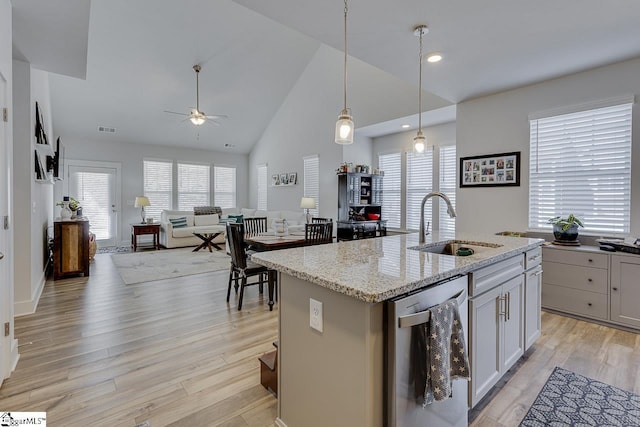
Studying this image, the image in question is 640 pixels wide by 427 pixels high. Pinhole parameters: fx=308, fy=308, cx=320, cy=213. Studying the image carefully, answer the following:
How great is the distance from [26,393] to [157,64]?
574cm

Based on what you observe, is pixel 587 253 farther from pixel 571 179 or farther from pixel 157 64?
pixel 157 64

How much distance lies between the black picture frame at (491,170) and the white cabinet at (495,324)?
2.22 meters

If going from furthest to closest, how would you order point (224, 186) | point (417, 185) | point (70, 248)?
point (224, 186) < point (417, 185) < point (70, 248)

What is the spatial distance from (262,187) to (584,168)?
24.7 ft

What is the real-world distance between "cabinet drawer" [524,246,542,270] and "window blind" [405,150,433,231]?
11.3ft

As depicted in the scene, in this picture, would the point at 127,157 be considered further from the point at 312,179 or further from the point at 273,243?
the point at 273,243

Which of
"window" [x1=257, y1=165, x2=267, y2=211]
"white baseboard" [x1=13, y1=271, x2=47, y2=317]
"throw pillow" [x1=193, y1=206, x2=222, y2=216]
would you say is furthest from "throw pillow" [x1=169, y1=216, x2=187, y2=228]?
"white baseboard" [x1=13, y1=271, x2=47, y2=317]

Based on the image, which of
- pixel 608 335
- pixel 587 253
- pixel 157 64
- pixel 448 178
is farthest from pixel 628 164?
pixel 157 64

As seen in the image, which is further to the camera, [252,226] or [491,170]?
[252,226]

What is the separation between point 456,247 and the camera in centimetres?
259

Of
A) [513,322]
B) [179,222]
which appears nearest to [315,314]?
[513,322]

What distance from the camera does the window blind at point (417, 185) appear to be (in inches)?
234

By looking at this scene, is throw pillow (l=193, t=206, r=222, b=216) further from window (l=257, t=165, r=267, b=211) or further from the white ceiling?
the white ceiling

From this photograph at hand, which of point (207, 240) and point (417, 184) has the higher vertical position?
point (417, 184)
